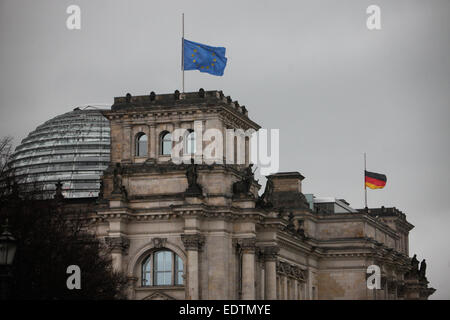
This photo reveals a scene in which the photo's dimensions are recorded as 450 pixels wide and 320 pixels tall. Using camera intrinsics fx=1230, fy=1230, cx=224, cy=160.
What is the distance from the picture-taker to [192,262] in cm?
9244

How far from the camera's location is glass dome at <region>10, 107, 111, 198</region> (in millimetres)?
171337

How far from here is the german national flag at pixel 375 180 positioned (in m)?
133

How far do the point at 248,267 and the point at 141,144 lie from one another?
13404mm

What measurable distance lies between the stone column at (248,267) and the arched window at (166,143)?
944 centimetres

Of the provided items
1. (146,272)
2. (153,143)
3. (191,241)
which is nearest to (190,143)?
(153,143)

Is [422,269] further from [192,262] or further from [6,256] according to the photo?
[6,256]

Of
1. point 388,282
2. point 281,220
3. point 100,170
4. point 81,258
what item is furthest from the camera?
point 100,170

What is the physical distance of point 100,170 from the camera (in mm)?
173250

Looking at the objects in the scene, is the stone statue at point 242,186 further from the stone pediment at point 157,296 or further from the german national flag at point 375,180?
the german national flag at point 375,180

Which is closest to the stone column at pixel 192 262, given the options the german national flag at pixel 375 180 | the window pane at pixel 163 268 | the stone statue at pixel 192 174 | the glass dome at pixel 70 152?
the window pane at pixel 163 268

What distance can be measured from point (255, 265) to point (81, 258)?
72.4 feet
